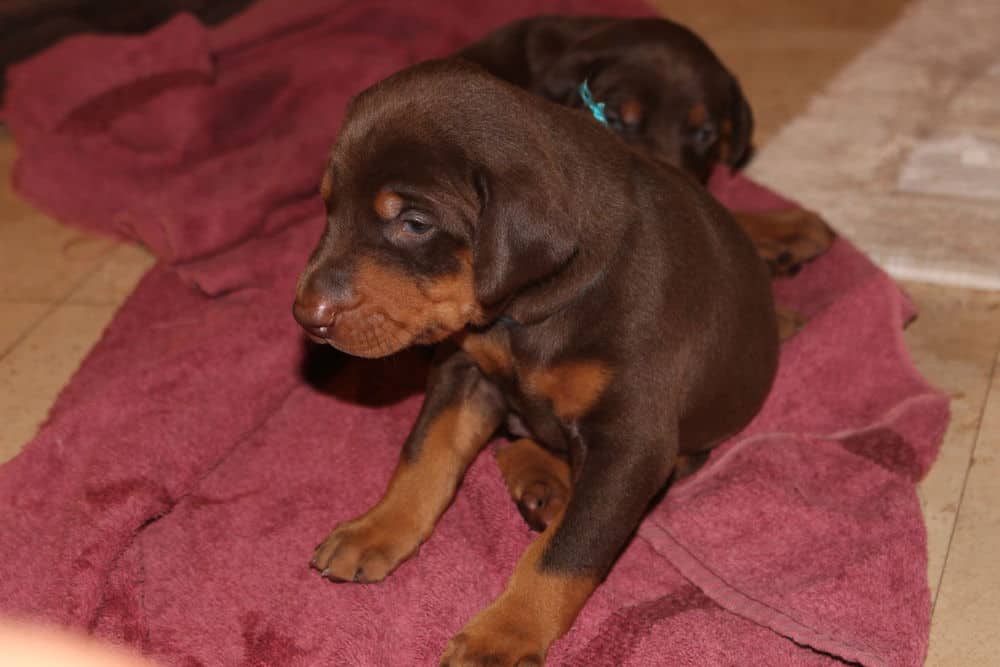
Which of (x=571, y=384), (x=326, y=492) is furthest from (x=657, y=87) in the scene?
(x=326, y=492)

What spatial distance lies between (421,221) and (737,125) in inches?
89.5

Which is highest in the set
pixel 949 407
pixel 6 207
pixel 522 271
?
pixel 522 271

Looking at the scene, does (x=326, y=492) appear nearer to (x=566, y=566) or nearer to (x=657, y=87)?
(x=566, y=566)

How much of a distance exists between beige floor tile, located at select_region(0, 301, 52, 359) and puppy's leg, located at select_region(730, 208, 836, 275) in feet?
8.14

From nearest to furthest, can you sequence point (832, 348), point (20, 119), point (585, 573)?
point (585, 573) → point (832, 348) → point (20, 119)

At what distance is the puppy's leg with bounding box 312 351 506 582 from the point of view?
319 centimetres

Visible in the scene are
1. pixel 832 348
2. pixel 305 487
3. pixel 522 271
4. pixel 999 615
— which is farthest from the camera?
pixel 832 348

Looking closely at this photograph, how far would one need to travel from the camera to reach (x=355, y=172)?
110 inches

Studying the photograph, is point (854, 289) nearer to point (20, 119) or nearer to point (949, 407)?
point (949, 407)

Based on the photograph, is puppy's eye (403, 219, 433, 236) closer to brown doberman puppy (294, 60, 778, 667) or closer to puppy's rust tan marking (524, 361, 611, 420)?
brown doberman puppy (294, 60, 778, 667)

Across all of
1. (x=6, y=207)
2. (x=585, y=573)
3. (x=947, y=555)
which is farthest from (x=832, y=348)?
(x=6, y=207)

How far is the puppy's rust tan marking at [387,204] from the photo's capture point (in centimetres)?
273

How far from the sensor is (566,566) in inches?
116

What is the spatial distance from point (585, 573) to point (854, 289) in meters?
1.62
